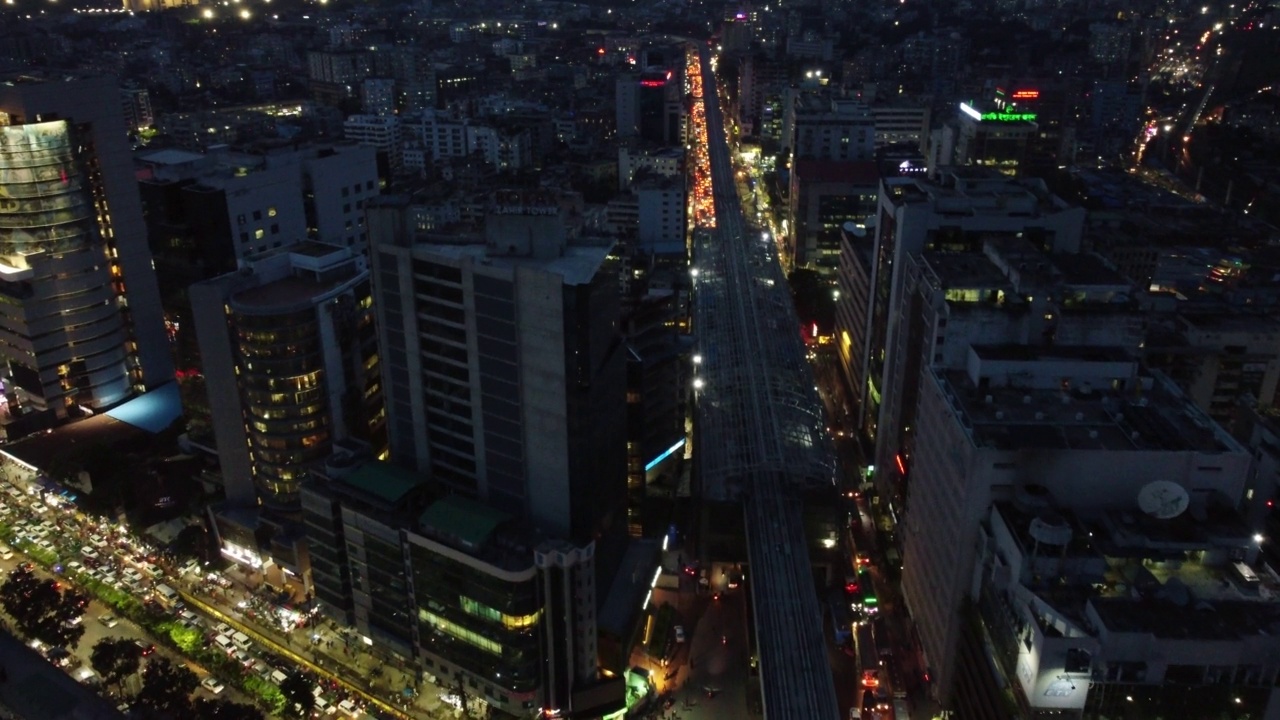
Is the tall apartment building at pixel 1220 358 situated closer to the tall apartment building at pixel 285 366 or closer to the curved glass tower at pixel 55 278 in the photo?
the tall apartment building at pixel 285 366

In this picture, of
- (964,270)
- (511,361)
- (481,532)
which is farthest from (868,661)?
(511,361)

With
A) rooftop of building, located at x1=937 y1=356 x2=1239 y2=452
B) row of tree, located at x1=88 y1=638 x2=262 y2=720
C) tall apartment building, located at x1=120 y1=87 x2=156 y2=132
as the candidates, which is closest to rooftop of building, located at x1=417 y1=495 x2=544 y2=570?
row of tree, located at x1=88 y1=638 x2=262 y2=720

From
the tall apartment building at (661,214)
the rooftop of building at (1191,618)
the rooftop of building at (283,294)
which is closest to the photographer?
the rooftop of building at (1191,618)

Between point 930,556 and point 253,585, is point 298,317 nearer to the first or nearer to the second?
point 253,585

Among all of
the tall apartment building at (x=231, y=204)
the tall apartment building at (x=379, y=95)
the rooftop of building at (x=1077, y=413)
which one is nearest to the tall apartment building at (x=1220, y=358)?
the rooftop of building at (x=1077, y=413)

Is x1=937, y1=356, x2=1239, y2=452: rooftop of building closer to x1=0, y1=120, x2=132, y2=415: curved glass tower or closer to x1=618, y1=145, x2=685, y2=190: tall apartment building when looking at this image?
x1=0, y1=120, x2=132, y2=415: curved glass tower

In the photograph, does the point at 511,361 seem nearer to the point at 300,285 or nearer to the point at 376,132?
the point at 300,285
